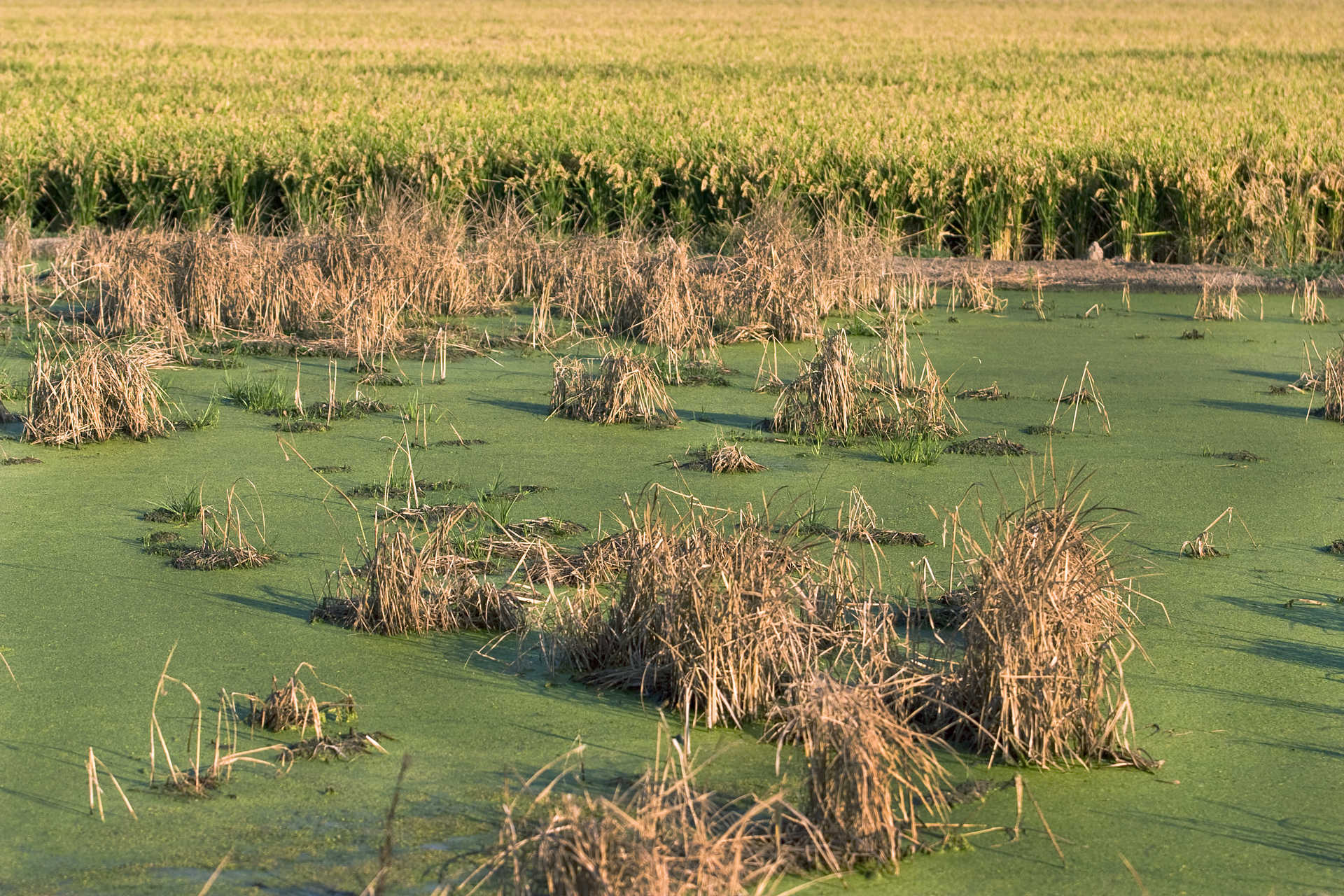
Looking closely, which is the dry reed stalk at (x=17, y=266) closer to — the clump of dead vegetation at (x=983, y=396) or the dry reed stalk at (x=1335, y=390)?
the clump of dead vegetation at (x=983, y=396)

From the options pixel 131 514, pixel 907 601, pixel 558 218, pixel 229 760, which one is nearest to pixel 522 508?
pixel 131 514

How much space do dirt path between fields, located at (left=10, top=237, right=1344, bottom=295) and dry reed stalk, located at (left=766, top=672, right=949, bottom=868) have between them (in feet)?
26.3

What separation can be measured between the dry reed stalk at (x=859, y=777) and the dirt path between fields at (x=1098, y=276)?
8.02 metres

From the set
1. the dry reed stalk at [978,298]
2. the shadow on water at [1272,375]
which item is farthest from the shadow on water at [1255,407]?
the dry reed stalk at [978,298]

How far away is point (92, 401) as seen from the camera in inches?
269

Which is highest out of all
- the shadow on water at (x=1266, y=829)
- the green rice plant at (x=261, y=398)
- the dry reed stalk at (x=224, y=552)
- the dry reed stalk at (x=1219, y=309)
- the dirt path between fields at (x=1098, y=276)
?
the dirt path between fields at (x=1098, y=276)

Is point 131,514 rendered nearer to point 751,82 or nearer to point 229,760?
point 229,760

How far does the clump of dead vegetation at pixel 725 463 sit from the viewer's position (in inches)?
252

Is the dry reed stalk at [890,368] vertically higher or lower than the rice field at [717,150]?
lower

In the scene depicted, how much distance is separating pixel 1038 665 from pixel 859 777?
0.75 m

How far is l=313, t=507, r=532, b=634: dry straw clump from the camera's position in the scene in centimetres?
456

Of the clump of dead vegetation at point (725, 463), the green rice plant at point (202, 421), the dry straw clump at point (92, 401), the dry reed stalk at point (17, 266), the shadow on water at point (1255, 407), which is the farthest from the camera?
the dry reed stalk at point (17, 266)

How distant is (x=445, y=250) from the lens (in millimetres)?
10078

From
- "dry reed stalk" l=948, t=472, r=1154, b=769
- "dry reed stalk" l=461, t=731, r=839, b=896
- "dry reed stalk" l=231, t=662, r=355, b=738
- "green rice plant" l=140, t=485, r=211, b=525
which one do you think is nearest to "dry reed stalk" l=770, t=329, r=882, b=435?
"green rice plant" l=140, t=485, r=211, b=525
